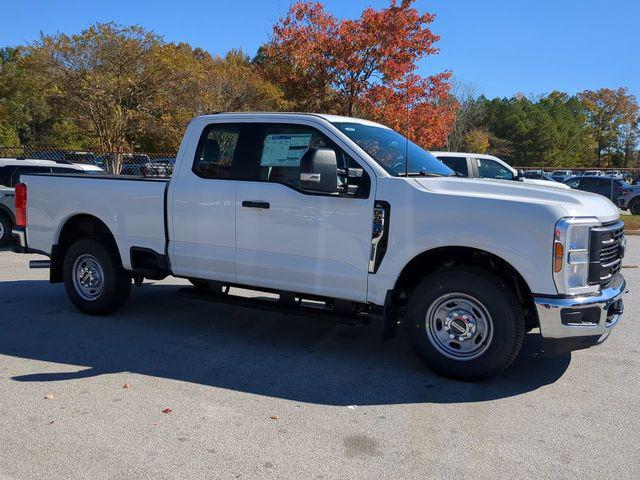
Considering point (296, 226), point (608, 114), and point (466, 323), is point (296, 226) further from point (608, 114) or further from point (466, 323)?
point (608, 114)

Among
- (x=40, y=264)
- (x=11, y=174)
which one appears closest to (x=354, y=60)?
(x=11, y=174)

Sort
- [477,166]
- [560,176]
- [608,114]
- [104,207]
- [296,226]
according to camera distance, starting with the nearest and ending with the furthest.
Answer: [296,226], [104,207], [477,166], [560,176], [608,114]

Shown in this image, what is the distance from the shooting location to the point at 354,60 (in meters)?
16.8

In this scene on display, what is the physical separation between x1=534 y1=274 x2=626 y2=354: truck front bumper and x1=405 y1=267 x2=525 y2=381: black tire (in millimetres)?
232

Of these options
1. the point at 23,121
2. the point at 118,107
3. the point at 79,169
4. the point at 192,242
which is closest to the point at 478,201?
the point at 192,242

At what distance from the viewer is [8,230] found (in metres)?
12.4

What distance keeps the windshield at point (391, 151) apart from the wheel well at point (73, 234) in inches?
118

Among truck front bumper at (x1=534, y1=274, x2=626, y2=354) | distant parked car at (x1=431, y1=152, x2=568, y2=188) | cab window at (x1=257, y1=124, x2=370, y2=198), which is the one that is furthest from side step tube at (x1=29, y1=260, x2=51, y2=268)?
distant parked car at (x1=431, y1=152, x2=568, y2=188)

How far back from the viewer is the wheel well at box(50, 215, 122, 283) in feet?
21.8

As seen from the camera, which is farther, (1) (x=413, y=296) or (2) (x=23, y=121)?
(2) (x=23, y=121)

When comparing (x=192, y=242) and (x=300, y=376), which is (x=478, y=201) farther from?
(x=192, y=242)

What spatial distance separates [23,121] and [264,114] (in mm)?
44655

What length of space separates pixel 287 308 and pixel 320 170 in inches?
55.8

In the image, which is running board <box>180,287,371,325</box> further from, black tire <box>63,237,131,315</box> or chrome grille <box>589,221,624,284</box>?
chrome grille <box>589,221,624,284</box>
